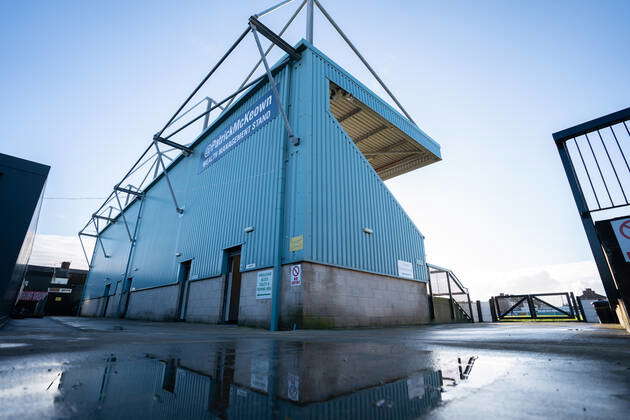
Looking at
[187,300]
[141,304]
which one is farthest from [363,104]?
[141,304]

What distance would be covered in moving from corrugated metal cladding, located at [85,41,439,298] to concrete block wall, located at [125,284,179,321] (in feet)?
1.85

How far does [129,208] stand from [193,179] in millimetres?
13629

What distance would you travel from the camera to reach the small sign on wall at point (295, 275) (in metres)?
7.62

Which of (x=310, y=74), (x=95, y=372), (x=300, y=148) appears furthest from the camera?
(x=310, y=74)

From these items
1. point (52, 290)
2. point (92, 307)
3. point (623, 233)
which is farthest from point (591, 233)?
point (52, 290)

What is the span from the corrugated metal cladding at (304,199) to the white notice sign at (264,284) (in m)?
0.35

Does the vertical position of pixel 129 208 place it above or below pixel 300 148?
above

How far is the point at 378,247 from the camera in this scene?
10.4 metres

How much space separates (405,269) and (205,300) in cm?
807

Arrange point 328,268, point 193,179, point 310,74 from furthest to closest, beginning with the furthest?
1. point 193,179
2. point 310,74
3. point 328,268

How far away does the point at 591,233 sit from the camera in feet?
13.8

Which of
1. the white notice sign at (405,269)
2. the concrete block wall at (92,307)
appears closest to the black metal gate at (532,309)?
the white notice sign at (405,269)

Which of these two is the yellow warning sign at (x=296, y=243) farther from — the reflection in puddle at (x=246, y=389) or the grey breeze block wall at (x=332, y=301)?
the reflection in puddle at (x=246, y=389)

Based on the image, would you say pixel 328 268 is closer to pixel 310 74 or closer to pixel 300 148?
pixel 300 148
